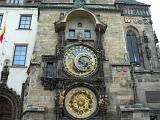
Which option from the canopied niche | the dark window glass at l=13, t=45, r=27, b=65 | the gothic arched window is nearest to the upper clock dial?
the canopied niche

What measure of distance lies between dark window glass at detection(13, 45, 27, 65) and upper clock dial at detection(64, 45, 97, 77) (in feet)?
15.9

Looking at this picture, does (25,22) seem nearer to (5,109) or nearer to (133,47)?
(5,109)

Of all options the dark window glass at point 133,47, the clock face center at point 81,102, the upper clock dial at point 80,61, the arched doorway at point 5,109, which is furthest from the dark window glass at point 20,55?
the dark window glass at point 133,47

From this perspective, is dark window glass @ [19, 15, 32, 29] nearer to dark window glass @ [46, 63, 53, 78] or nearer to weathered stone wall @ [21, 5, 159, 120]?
weathered stone wall @ [21, 5, 159, 120]

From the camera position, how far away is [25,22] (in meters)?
22.6

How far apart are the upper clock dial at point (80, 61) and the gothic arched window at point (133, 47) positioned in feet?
28.6

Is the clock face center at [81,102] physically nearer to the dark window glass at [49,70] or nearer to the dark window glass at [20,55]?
the dark window glass at [49,70]

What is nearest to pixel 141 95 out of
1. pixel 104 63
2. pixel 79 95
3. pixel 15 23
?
pixel 104 63

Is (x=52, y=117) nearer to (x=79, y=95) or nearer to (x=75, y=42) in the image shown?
(x=79, y=95)

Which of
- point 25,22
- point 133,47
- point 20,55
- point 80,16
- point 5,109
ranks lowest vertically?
point 5,109

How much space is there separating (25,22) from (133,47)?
30.7 feet

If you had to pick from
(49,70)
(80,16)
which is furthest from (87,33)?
(49,70)

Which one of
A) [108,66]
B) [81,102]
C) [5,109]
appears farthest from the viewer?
[5,109]

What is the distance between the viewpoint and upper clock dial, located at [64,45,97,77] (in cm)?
1645
